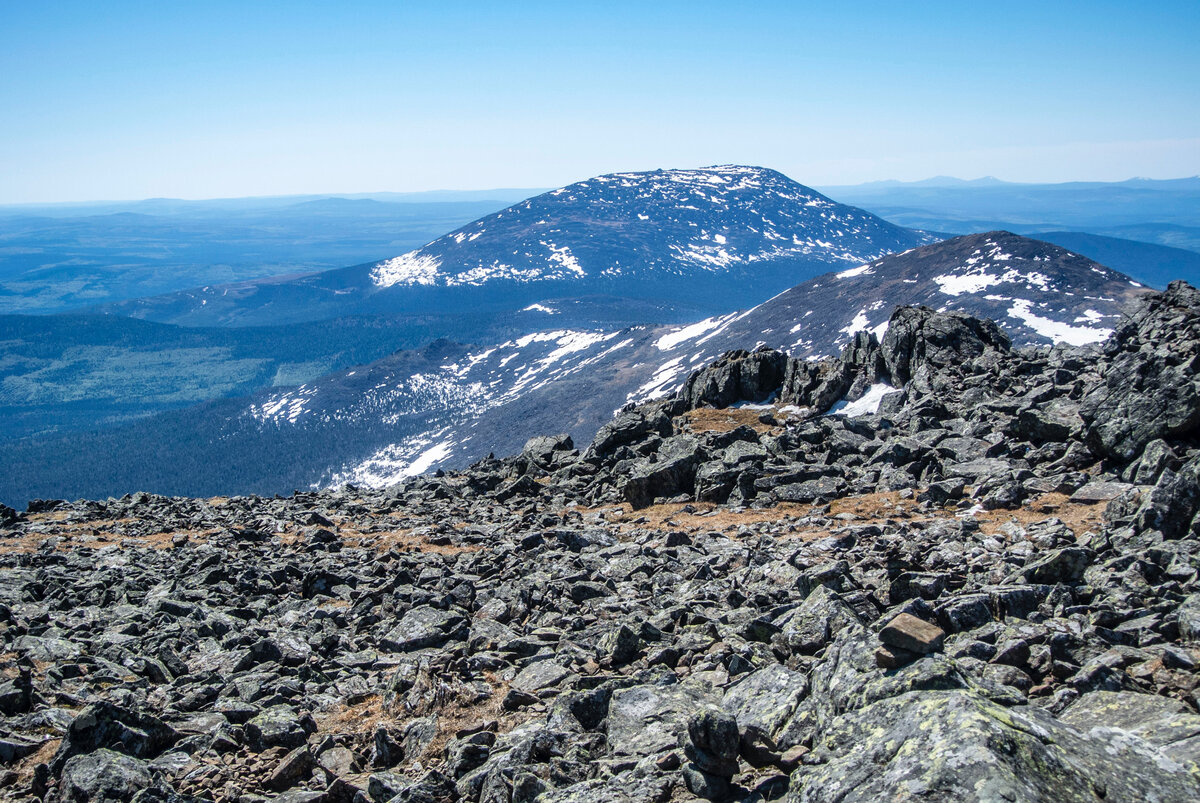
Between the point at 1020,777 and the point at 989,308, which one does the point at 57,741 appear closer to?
the point at 1020,777

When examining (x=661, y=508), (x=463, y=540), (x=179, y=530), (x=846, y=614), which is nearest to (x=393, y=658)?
(x=846, y=614)

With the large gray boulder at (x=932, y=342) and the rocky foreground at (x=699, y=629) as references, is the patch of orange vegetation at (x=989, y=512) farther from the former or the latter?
the large gray boulder at (x=932, y=342)

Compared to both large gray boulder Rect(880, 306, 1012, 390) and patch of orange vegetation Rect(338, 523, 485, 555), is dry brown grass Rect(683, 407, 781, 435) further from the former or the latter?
patch of orange vegetation Rect(338, 523, 485, 555)

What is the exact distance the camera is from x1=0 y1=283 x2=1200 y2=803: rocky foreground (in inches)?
376

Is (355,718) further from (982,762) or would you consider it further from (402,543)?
(402,543)

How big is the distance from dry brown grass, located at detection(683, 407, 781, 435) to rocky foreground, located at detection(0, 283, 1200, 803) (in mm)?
9150

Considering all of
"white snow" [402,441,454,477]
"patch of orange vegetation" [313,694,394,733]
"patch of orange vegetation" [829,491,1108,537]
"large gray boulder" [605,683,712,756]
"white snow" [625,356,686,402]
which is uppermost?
"large gray boulder" [605,683,712,756]

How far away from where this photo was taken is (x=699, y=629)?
16.3 meters

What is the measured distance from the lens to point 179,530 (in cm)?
3750

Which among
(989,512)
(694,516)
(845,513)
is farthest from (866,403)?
(989,512)

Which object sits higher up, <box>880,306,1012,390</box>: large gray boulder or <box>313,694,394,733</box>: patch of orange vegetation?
<box>880,306,1012,390</box>: large gray boulder

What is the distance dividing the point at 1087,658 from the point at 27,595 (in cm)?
2961

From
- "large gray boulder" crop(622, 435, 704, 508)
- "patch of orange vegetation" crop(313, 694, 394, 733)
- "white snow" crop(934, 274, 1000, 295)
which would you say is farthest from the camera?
"white snow" crop(934, 274, 1000, 295)

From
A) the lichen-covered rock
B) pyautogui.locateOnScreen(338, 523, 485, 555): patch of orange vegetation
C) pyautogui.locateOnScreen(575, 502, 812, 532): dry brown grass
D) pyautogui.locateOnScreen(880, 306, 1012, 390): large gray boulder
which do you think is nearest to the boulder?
the lichen-covered rock
